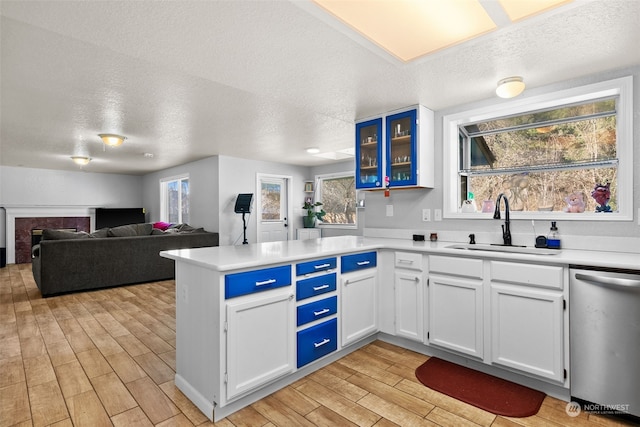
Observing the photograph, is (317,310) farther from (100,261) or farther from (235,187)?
(235,187)

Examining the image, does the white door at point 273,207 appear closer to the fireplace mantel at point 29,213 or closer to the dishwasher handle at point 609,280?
the fireplace mantel at point 29,213

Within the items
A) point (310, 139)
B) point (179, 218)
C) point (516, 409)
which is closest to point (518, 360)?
point (516, 409)

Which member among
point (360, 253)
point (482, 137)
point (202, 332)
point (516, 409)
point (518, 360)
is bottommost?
point (516, 409)

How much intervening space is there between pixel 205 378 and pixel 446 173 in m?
2.60

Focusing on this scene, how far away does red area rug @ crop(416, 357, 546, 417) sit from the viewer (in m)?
1.94

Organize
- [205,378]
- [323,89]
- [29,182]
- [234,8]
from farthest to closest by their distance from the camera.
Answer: [29,182]
[323,89]
[205,378]
[234,8]

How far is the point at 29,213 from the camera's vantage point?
305 inches

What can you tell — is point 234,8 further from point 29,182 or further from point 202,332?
point 29,182

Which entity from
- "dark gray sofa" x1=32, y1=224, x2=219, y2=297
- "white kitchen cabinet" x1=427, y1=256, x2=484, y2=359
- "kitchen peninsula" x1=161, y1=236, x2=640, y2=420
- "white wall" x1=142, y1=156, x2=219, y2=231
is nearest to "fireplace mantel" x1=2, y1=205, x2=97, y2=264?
"white wall" x1=142, y1=156, x2=219, y2=231

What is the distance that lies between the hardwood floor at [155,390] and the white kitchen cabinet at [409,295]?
0.20 meters

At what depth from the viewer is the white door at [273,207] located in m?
7.19

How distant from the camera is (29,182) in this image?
25.3ft

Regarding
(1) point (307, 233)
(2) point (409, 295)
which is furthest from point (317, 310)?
(1) point (307, 233)

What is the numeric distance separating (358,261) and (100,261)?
4185 millimetres
